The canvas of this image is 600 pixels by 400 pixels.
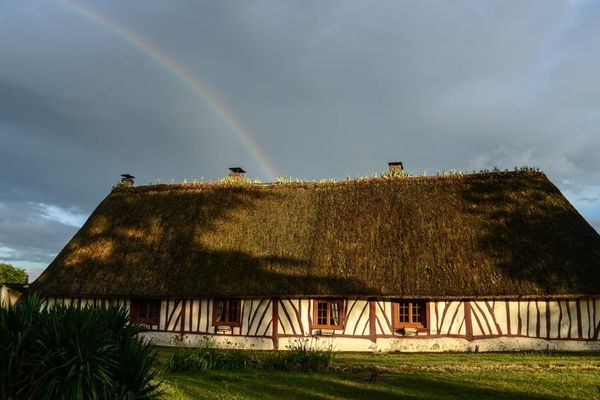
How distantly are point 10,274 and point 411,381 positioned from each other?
139 ft

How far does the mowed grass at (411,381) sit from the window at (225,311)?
5.81 m

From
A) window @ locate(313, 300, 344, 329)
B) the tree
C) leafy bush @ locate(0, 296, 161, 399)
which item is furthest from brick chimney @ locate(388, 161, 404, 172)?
the tree

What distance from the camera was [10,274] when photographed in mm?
42969

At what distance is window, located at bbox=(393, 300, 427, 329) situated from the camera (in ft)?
56.1

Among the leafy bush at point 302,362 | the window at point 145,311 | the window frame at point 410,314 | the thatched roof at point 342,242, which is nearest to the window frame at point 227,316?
the thatched roof at point 342,242

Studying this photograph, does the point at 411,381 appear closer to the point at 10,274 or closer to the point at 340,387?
the point at 340,387

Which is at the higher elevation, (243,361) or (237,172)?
(237,172)

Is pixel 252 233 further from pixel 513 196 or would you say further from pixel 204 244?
pixel 513 196

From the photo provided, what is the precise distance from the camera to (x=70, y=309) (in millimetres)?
6762

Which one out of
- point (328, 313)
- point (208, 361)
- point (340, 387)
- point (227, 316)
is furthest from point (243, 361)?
point (227, 316)

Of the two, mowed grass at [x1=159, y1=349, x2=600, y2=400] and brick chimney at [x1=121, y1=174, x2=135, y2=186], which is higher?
brick chimney at [x1=121, y1=174, x2=135, y2=186]

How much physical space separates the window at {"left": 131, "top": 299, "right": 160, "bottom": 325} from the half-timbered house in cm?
5

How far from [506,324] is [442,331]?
2038 millimetres

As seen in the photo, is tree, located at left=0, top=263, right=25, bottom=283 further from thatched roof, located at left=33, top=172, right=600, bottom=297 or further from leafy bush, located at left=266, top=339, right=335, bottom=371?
leafy bush, located at left=266, top=339, right=335, bottom=371
